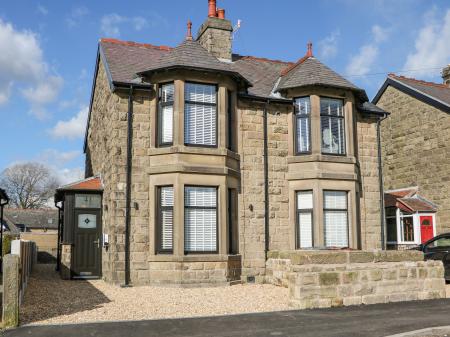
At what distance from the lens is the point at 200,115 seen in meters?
15.4

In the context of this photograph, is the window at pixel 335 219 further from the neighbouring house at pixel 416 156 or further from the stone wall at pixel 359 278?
the neighbouring house at pixel 416 156

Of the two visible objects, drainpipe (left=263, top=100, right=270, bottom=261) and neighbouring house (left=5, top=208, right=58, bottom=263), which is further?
neighbouring house (left=5, top=208, right=58, bottom=263)

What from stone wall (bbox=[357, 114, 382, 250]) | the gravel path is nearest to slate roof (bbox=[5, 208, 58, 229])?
the gravel path

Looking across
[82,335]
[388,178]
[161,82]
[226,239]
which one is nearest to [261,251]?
[226,239]

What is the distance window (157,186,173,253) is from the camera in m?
14.7

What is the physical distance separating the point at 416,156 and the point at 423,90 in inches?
121

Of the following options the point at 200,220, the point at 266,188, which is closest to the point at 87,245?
the point at 200,220

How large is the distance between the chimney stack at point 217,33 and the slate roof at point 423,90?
31.2 ft

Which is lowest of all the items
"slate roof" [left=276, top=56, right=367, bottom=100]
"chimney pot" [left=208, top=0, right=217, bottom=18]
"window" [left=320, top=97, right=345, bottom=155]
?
"window" [left=320, top=97, right=345, bottom=155]

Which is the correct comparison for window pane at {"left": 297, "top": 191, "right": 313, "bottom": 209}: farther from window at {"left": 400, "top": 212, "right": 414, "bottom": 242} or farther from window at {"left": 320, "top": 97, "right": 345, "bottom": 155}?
window at {"left": 400, "top": 212, "right": 414, "bottom": 242}

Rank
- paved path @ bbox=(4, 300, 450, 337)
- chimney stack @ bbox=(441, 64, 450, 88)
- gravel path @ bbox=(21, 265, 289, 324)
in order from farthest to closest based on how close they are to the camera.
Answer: chimney stack @ bbox=(441, 64, 450, 88) → gravel path @ bbox=(21, 265, 289, 324) → paved path @ bbox=(4, 300, 450, 337)

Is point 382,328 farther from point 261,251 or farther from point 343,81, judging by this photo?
point 343,81

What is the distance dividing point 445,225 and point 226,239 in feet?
35.7

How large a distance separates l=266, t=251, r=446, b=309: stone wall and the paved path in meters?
0.56
